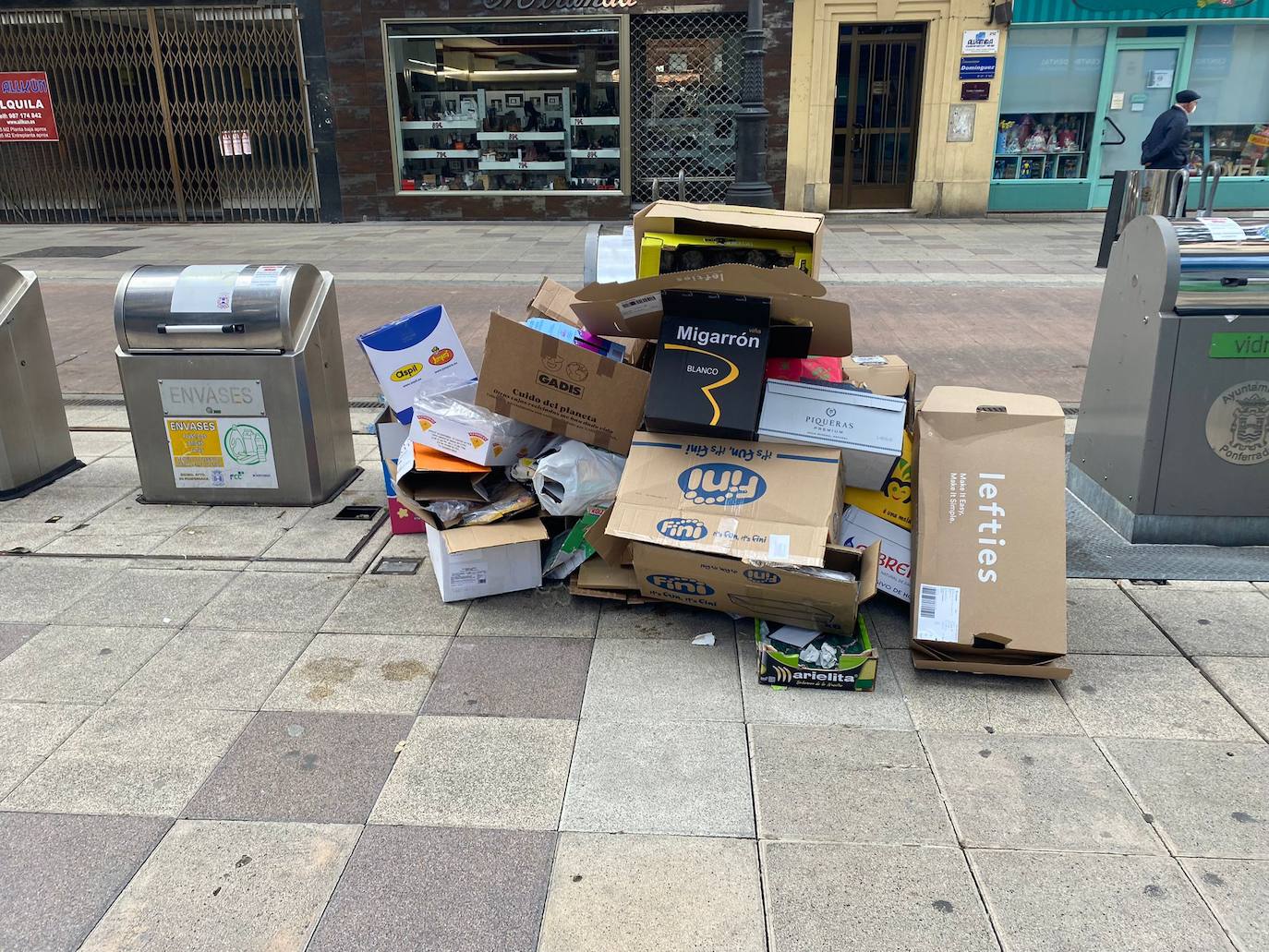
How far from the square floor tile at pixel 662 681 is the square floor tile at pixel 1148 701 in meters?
1.24

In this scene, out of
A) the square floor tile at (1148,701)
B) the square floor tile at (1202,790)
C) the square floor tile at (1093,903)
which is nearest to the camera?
the square floor tile at (1093,903)

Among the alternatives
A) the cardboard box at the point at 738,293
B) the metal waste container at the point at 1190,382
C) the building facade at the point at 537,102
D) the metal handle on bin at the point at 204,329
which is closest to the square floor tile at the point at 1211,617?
the metal waste container at the point at 1190,382

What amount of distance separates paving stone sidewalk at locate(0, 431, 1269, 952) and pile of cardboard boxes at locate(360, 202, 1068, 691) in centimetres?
19

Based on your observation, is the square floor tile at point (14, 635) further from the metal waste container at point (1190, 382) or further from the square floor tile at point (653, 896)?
the metal waste container at point (1190, 382)

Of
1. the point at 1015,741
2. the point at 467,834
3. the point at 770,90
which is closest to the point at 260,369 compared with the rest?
the point at 467,834

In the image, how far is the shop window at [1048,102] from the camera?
15.8 metres

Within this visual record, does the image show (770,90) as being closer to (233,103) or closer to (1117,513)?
(233,103)

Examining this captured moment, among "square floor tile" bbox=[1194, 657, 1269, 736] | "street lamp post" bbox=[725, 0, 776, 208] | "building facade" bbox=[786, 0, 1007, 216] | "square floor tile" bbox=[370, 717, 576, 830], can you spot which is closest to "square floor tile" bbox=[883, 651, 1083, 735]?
"square floor tile" bbox=[1194, 657, 1269, 736]

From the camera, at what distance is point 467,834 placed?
2818 mm

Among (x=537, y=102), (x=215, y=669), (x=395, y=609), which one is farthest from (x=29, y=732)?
(x=537, y=102)

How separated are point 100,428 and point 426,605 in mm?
3849

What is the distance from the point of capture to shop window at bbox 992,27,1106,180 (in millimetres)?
15812

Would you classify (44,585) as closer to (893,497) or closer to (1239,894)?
(893,497)

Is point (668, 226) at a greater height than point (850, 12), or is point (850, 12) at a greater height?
point (850, 12)
